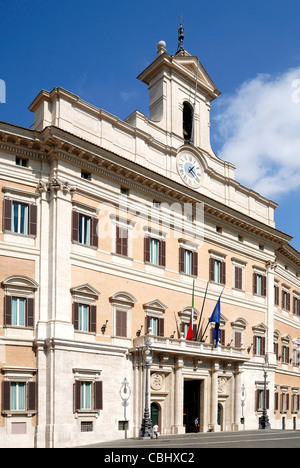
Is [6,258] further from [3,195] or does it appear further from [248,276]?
[248,276]

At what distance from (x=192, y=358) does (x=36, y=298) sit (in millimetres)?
10797

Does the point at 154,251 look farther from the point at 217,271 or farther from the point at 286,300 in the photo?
the point at 286,300

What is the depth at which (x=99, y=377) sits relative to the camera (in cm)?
2895

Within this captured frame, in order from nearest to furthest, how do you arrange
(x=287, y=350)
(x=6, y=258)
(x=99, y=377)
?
(x=6, y=258), (x=99, y=377), (x=287, y=350)

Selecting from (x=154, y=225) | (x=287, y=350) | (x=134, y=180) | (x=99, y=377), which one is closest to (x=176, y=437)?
(x=99, y=377)

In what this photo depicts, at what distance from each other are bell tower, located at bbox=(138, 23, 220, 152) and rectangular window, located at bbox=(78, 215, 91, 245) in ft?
30.1

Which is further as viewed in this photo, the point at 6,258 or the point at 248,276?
the point at 248,276

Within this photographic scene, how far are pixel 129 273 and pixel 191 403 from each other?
9324 mm

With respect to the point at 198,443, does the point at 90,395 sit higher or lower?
higher

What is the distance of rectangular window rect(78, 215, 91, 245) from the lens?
2984cm

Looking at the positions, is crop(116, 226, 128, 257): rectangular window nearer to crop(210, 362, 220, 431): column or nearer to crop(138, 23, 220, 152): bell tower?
crop(138, 23, 220, 152): bell tower

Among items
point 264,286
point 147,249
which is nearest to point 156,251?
point 147,249

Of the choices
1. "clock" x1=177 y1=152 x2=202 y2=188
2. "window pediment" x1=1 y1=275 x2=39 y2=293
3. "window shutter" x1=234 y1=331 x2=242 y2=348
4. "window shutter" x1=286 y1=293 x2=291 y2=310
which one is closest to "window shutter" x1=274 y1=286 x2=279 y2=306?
"window shutter" x1=286 y1=293 x2=291 y2=310

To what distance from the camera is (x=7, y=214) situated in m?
27.4
